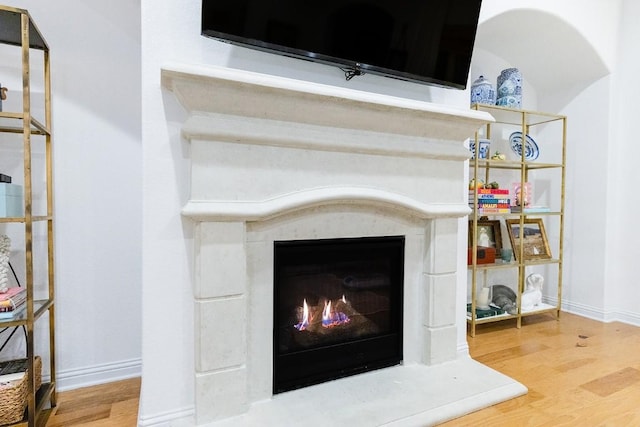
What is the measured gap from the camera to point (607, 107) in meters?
3.04

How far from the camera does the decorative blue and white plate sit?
9.83ft

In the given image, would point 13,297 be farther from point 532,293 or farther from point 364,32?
point 532,293

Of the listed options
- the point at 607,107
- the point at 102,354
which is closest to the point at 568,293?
the point at 607,107

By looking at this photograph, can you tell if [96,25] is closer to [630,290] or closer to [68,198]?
[68,198]

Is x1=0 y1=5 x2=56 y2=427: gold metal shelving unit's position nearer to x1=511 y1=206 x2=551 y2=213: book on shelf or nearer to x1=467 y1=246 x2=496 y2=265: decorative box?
x1=467 y1=246 x2=496 y2=265: decorative box

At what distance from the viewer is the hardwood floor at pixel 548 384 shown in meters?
1.67

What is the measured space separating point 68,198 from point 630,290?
13.0ft

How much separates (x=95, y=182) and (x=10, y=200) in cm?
44

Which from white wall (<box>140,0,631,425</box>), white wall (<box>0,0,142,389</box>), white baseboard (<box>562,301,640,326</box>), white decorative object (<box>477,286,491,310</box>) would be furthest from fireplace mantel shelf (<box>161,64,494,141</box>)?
white baseboard (<box>562,301,640,326</box>)

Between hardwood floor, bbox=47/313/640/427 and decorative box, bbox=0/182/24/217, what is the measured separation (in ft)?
3.01

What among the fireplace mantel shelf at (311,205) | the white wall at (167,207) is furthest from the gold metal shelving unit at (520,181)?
the white wall at (167,207)

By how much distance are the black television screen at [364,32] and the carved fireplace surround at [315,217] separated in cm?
22

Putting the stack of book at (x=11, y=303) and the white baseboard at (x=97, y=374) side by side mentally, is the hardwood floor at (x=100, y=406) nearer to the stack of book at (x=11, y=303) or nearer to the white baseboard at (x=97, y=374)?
the white baseboard at (x=97, y=374)

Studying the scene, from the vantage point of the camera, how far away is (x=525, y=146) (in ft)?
9.80
